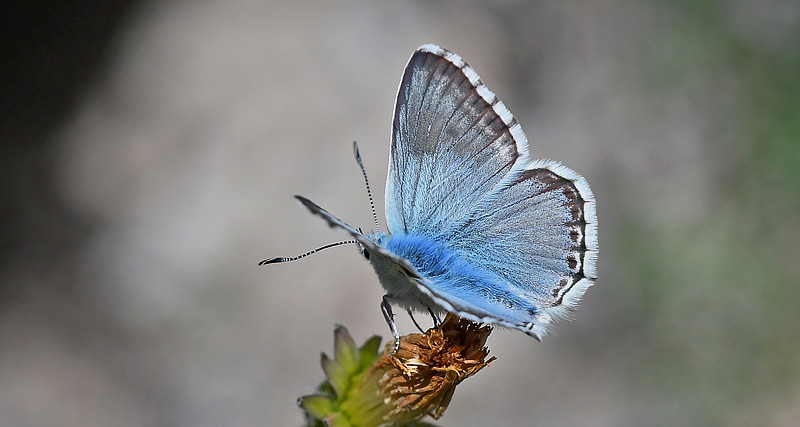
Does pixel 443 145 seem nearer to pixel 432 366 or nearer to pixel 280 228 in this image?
pixel 432 366

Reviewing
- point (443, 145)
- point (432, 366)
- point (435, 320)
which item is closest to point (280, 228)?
point (443, 145)

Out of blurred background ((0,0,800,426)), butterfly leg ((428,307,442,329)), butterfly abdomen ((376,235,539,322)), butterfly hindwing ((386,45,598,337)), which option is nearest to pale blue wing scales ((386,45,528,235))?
butterfly hindwing ((386,45,598,337))

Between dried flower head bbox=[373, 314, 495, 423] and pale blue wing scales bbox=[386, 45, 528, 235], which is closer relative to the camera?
dried flower head bbox=[373, 314, 495, 423]

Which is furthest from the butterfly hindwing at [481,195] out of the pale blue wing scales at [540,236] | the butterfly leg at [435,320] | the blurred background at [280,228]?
the blurred background at [280,228]

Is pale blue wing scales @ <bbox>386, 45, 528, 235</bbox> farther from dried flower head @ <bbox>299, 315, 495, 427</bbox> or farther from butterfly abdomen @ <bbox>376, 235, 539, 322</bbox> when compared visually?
dried flower head @ <bbox>299, 315, 495, 427</bbox>

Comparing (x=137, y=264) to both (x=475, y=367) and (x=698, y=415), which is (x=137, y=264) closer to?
(x=475, y=367)
